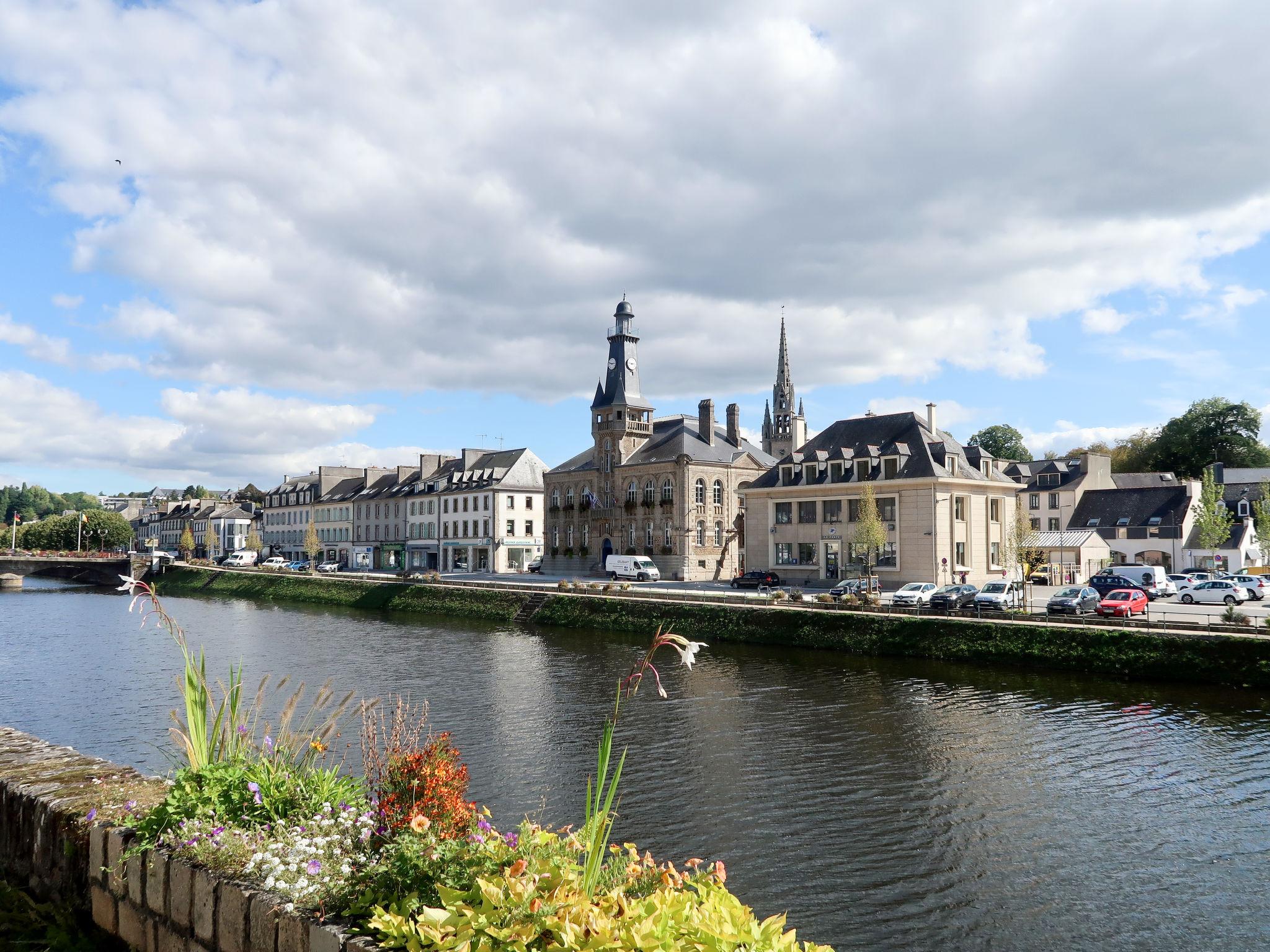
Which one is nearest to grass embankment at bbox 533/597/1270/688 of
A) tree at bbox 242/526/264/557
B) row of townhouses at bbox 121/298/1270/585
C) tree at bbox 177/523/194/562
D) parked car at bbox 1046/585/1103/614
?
parked car at bbox 1046/585/1103/614

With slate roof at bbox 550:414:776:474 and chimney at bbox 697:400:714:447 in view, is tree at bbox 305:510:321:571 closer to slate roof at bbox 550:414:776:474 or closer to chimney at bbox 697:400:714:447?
slate roof at bbox 550:414:776:474

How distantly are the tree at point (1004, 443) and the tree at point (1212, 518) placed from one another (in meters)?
49.1

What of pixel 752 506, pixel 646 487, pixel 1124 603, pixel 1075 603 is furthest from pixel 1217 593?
pixel 646 487

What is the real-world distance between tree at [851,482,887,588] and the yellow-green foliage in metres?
48.7

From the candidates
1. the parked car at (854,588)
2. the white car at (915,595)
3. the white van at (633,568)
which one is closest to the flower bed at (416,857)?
the white car at (915,595)

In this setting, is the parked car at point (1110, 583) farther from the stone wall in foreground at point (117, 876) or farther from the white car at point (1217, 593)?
the stone wall in foreground at point (117, 876)

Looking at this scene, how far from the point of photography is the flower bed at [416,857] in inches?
184

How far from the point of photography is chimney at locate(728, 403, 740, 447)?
7825 centimetres

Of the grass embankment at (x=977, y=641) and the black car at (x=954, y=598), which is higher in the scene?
the black car at (x=954, y=598)

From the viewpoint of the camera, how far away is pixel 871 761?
18969mm

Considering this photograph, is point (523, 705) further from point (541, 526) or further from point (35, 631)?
point (541, 526)

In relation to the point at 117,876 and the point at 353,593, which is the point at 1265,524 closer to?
the point at 353,593

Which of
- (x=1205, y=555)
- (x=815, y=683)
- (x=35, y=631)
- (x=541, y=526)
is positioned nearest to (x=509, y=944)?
(x=815, y=683)

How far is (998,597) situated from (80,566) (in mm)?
99078
